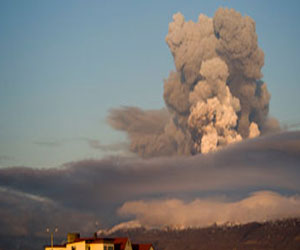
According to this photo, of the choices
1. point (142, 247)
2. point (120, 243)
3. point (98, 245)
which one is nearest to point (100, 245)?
point (98, 245)

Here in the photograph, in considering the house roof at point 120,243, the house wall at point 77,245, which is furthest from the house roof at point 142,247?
the house wall at point 77,245

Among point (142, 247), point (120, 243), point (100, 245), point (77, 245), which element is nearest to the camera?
point (100, 245)

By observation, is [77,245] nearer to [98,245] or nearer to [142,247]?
[98,245]

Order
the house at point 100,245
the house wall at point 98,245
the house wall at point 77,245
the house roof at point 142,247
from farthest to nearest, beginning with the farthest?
the house roof at point 142,247 < the house wall at point 77,245 < the house at point 100,245 < the house wall at point 98,245

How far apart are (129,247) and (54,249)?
15.6m

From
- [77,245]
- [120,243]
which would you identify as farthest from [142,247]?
[77,245]

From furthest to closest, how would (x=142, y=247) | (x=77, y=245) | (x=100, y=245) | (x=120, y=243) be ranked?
(x=142, y=247), (x=120, y=243), (x=77, y=245), (x=100, y=245)

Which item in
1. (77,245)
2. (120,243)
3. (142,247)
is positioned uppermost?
(120,243)

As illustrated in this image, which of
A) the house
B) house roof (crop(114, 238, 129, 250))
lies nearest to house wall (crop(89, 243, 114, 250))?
the house

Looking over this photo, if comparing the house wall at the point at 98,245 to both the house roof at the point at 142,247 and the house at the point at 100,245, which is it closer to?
the house at the point at 100,245

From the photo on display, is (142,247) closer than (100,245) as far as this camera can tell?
No

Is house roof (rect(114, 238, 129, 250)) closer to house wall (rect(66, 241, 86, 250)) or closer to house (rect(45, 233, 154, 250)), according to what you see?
house (rect(45, 233, 154, 250))

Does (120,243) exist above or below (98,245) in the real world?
above

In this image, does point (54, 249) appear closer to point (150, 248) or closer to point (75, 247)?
point (75, 247)
